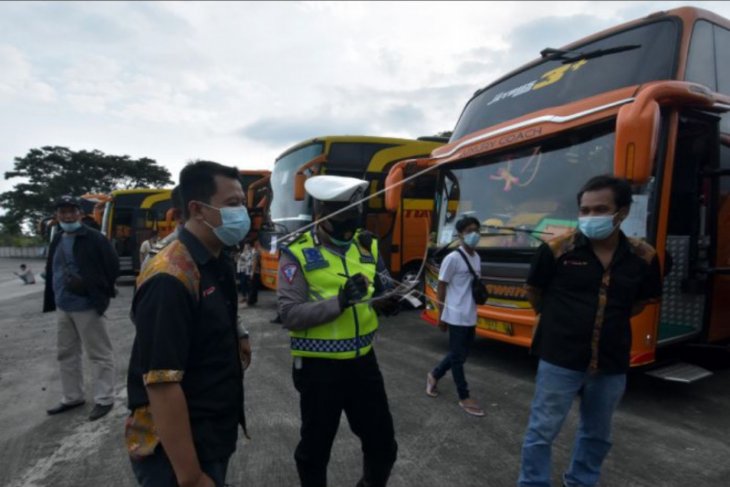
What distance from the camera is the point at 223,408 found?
1604 millimetres

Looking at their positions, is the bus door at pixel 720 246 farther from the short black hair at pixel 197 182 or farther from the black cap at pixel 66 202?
the black cap at pixel 66 202

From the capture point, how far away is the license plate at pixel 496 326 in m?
4.83

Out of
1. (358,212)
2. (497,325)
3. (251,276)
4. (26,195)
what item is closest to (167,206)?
(251,276)

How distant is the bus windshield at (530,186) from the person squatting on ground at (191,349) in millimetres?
3120

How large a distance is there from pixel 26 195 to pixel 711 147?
4800 centimetres

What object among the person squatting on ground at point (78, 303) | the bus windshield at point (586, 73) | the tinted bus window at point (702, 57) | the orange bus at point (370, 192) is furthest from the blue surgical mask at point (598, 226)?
the orange bus at point (370, 192)

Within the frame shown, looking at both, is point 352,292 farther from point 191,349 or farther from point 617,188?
point 617,188

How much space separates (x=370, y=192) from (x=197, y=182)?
6.92 m

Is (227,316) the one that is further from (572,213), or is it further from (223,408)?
(572,213)

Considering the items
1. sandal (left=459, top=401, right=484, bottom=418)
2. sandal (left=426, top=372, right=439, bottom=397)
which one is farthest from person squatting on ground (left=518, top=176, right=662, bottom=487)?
sandal (left=426, top=372, right=439, bottom=397)

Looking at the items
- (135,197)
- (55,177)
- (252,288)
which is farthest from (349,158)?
(55,177)

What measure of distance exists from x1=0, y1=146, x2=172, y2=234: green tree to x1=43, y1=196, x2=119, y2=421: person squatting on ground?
135ft

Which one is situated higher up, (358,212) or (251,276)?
(358,212)

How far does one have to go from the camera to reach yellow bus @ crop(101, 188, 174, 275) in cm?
1565
